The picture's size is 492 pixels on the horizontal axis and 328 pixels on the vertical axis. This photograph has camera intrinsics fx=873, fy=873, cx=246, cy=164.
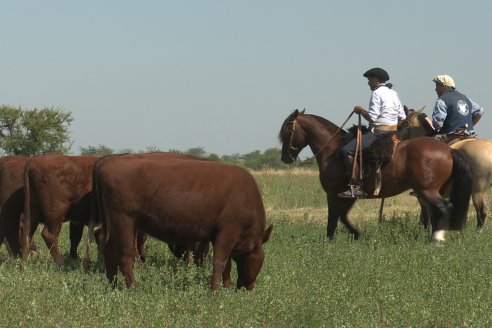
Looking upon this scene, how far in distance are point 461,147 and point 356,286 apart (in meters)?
5.89

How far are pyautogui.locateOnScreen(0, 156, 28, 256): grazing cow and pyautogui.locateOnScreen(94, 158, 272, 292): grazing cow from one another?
3.16 m

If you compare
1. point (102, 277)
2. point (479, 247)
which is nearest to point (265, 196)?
point (479, 247)

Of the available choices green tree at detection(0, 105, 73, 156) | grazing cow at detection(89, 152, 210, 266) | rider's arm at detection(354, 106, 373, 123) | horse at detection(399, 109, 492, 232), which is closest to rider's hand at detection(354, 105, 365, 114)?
rider's arm at detection(354, 106, 373, 123)

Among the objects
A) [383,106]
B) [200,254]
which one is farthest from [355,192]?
[200,254]

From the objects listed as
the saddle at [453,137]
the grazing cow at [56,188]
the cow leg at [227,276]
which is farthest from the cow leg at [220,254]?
the saddle at [453,137]

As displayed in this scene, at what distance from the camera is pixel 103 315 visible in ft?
24.2

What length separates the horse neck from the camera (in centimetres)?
1412

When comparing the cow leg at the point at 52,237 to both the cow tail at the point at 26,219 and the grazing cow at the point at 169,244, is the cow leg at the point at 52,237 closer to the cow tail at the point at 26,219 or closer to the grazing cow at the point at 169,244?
the cow tail at the point at 26,219

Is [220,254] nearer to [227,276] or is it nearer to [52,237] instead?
[227,276]

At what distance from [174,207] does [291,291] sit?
1434mm

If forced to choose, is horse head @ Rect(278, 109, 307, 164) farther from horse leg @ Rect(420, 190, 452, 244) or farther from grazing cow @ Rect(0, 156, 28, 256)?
grazing cow @ Rect(0, 156, 28, 256)

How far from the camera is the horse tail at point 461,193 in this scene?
12.8m

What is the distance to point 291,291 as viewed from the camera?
849 centimetres

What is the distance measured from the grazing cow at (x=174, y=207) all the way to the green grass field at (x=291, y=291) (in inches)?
16.3
